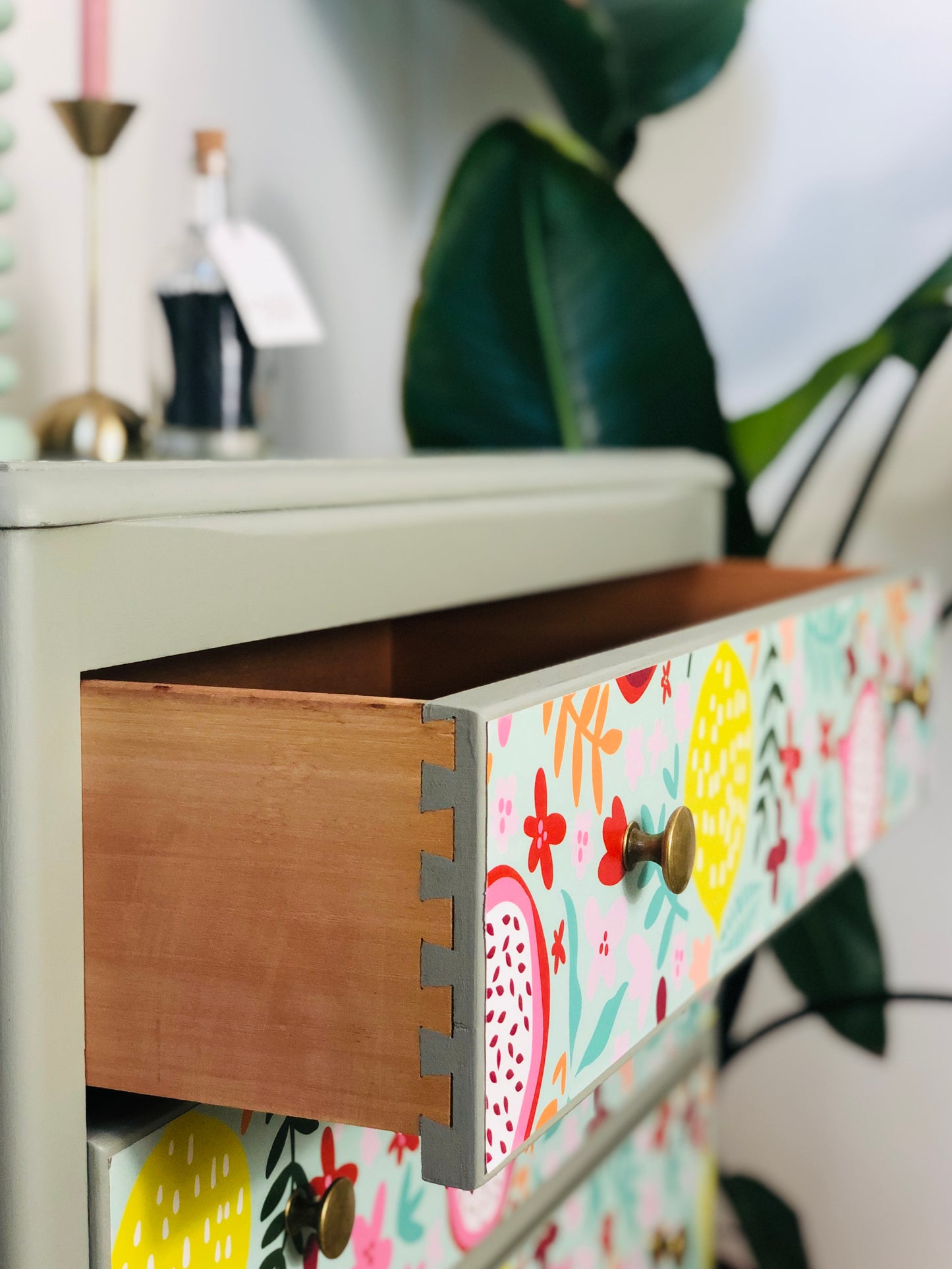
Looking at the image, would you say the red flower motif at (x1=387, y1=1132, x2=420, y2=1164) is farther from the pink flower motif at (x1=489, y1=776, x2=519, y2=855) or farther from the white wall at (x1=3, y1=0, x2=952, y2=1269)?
the white wall at (x1=3, y1=0, x2=952, y2=1269)

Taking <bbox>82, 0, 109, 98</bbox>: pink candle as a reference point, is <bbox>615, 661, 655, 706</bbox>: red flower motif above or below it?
below

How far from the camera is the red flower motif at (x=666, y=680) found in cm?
53

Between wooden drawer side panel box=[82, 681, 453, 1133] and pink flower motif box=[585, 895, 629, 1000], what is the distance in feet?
0.26

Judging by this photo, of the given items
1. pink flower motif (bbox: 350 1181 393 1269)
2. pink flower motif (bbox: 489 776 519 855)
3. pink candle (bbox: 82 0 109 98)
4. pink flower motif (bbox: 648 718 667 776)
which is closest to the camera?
pink flower motif (bbox: 489 776 519 855)

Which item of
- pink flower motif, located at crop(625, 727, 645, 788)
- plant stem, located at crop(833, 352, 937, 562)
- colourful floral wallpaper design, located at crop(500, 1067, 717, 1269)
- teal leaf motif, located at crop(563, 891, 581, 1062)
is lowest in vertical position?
colourful floral wallpaper design, located at crop(500, 1067, 717, 1269)

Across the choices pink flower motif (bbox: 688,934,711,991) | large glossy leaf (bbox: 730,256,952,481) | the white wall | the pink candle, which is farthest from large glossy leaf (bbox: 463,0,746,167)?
pink flower motif (bbox: 688,934,711,991)

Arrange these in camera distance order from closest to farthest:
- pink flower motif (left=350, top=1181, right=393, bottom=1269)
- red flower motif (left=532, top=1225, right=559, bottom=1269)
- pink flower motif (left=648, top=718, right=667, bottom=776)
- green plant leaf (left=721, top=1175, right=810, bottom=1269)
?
pink flower motif (left=648, top=718, right=667, bottom=776), pink flower motif (left=350, top=1181, right=393, bottom=1269), red flower motif (left=532, top=1225, right=559, bottom=1269), green plant leaf (left=721, top=1175, right=810, bottom=1269)

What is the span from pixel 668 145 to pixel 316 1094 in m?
1.10

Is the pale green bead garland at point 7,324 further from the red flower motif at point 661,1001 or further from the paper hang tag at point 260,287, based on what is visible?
the red flower motif at point 661,1001

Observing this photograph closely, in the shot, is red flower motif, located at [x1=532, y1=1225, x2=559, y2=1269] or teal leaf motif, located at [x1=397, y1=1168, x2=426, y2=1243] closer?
teal leaf motif, located at [x1=397, y1=1168, x2=426, y2=1243]

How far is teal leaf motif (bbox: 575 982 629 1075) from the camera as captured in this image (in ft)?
A: 1.60

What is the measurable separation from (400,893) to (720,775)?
0.22m

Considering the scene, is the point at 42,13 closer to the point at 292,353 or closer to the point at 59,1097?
the point at 292,353

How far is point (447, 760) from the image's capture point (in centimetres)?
42
